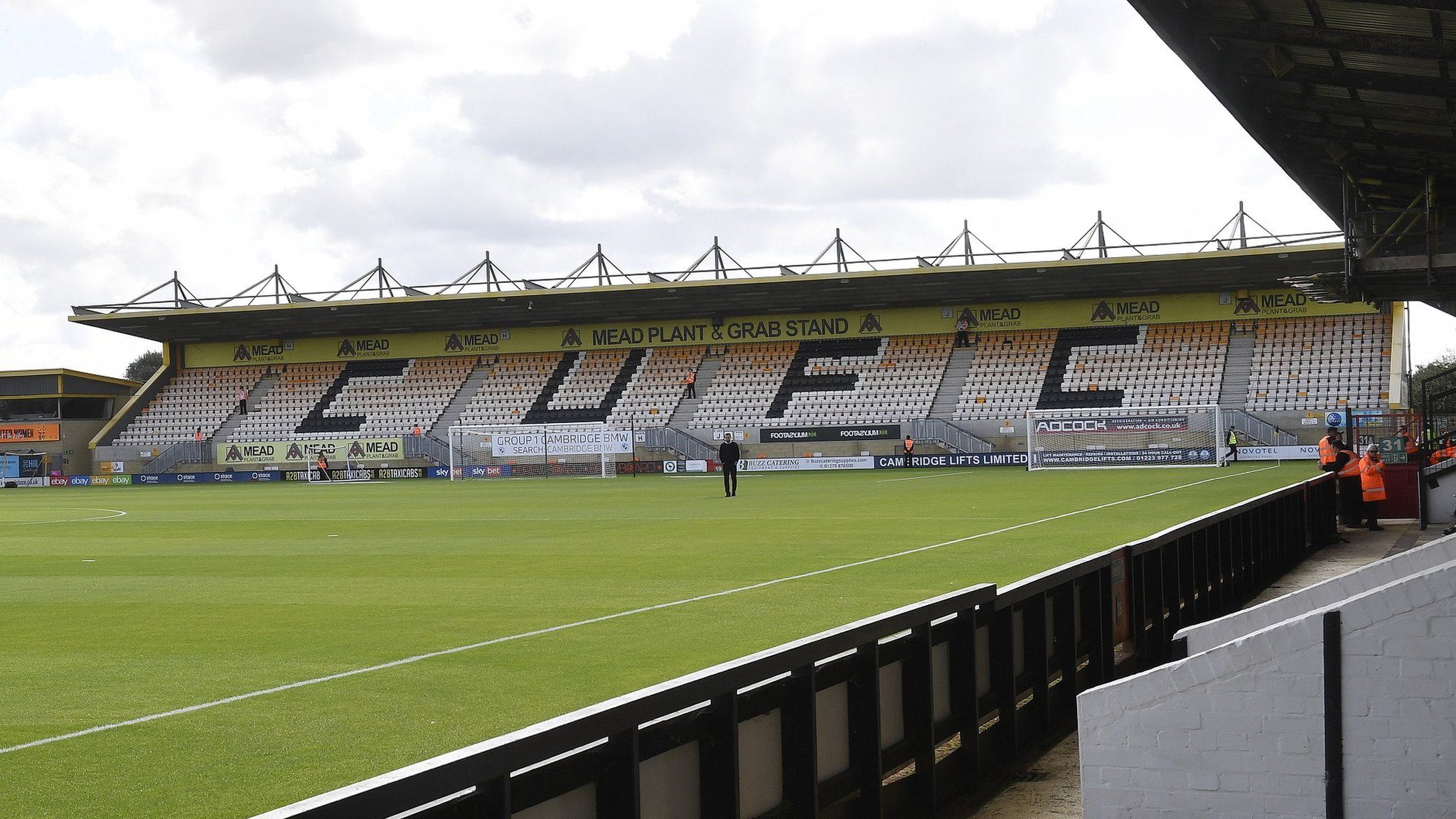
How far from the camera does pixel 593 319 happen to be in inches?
2628

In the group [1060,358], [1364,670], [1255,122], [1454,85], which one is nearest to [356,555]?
[1255,122]

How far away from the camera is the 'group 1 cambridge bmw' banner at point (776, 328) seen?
191 feet

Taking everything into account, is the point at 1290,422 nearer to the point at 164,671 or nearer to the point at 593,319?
the point at 593,319

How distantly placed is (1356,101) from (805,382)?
47417 millimetres

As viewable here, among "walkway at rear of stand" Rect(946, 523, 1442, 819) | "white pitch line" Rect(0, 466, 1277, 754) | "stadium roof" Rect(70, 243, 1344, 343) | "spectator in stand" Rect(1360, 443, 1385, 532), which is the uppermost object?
"stadium roof" Rect(70, 243, 1344, 343)

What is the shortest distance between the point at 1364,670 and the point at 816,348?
2309 inches

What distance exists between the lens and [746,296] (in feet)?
200

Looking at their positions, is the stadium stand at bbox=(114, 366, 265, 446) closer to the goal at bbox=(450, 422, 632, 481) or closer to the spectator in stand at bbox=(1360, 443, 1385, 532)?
the goal at bbox=(450, 422, 632, 481)

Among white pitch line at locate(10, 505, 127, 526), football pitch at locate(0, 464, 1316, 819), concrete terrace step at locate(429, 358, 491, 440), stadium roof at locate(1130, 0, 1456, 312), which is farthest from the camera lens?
concrete terrace step at locate(429, 358, 491, 440)

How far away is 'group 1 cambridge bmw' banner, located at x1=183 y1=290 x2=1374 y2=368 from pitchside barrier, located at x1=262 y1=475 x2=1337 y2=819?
167 feet

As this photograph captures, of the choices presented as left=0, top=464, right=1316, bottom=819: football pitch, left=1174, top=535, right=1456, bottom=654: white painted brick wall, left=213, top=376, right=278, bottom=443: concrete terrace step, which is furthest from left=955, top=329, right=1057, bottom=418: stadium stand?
left=1174, top=535, right=1456, bottom=654: white painted brick wall

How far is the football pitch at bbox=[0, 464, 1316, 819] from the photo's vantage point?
745 cm

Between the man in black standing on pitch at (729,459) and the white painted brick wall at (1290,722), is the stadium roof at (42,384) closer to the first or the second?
the man in black standing on pitch at (729,459)

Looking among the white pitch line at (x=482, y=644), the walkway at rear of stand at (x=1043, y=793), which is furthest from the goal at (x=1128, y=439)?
the walkway at rear of stand at (x=1043, y=793)
